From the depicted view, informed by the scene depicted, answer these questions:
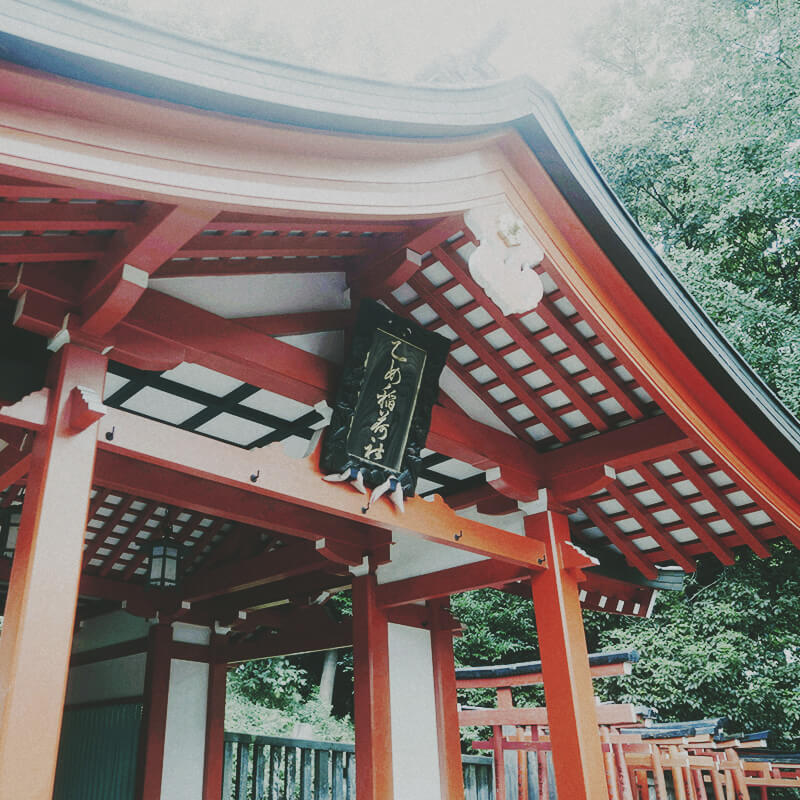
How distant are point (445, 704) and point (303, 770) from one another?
2.20m

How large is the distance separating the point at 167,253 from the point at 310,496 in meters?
1.66

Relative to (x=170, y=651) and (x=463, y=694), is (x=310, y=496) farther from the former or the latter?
(x=463, y=694)

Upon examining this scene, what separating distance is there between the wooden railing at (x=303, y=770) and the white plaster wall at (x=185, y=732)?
345mm

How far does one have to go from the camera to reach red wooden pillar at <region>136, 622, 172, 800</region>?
7.45 m

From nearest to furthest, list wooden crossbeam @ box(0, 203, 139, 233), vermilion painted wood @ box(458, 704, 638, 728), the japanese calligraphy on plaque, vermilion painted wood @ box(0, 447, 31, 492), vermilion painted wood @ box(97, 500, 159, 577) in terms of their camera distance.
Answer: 1. wooden crossbeam @ box(0, 203, 139, 233)
2. vermilion painted wood @ box(0, 447, 31, 492)
3. the japanese calligraphy on plaque
4. vermilion painted wood @ box(458, 704, 638, 728)
5. vermilion painted wood @ box(97, 500, 159, 577)

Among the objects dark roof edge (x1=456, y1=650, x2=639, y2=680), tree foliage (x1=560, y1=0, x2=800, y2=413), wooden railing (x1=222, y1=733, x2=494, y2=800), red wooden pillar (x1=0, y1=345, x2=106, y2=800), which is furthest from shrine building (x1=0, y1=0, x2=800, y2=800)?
tree foliage (x1=560, y1=0, x2=800, y2=413)

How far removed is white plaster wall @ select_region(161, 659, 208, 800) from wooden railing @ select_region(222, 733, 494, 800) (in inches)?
13.6

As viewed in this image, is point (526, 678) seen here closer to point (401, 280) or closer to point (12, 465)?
point (401, 280)

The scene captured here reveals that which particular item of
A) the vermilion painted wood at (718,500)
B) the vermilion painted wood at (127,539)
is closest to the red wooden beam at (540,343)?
the vermilion painted wood at (718,500)

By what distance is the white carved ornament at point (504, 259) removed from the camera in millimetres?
3689

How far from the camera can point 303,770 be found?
8.09m

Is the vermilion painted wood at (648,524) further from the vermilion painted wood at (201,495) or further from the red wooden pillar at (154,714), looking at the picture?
the red wooden pillar at (154,714)

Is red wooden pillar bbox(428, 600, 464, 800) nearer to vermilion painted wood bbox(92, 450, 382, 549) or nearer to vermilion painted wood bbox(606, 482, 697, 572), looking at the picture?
vermilion painted wood bbox(92, 450, 382, 549)

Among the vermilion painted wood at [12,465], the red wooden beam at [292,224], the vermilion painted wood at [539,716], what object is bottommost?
the vermilion painted wood at [539,716]
